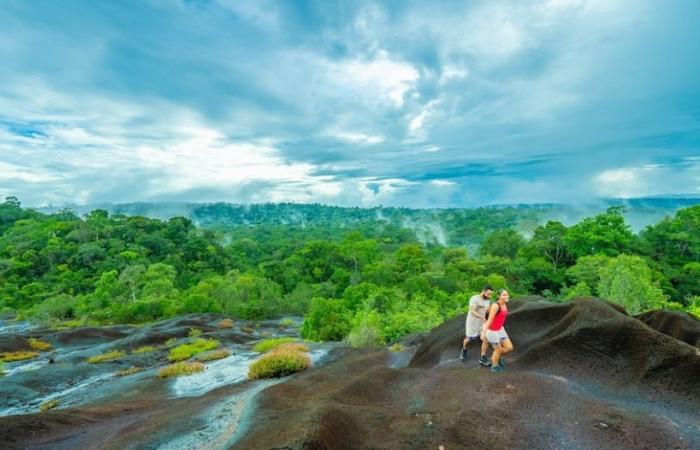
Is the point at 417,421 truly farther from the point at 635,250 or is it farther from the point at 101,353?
the point at 635,250

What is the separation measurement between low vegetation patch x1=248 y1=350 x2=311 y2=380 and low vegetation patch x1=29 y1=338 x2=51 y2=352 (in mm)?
30249

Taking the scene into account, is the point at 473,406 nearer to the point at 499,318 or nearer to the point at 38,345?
the point at 499,318

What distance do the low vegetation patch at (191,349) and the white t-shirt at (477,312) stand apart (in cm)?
2093

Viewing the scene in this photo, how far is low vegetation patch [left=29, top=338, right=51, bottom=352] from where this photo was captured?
117ft

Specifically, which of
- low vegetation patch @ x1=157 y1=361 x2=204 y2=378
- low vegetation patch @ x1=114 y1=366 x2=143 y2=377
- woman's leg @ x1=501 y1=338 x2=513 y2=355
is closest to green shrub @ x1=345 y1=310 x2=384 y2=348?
low vegetation patch @ x1=157 y1=361 x2=204 y2=378

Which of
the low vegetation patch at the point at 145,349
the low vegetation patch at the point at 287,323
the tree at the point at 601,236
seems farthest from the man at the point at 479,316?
the tree at the point at 601,236

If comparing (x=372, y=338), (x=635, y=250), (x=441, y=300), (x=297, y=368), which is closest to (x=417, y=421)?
(x=297, y=368)

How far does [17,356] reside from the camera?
3188 centimetres

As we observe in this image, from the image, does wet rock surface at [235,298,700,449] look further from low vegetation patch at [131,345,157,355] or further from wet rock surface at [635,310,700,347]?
low vegetation patch at [131,345,157,355]

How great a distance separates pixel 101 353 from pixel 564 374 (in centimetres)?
3298

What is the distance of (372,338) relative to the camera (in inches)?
978

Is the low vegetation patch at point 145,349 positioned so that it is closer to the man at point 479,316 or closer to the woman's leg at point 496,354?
the man at point 479,316

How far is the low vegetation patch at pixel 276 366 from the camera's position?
16.5 m

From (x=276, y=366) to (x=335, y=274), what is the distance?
63.1 metres
